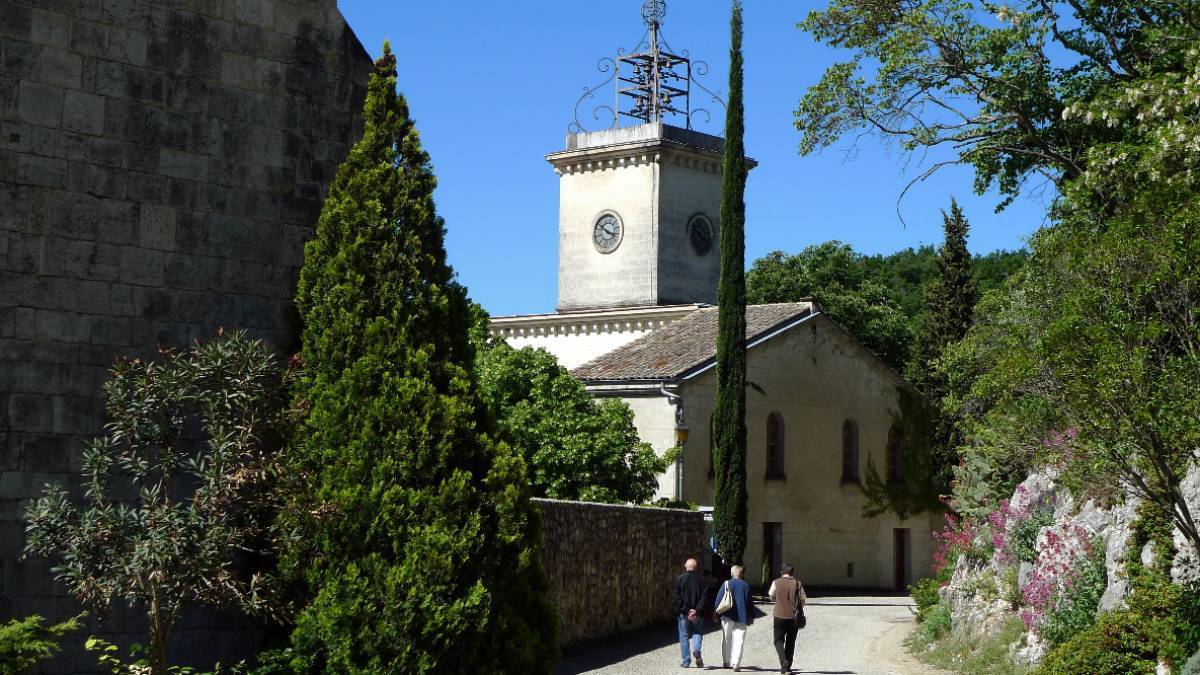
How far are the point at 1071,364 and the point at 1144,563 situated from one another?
4.08 metres

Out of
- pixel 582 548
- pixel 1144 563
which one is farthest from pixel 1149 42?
pixel 582 548

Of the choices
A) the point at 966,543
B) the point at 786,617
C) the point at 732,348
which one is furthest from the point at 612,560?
the point at 732,348

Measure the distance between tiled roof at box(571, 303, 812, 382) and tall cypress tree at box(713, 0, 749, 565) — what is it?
267 centimetres

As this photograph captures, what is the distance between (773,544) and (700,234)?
52.9 feet

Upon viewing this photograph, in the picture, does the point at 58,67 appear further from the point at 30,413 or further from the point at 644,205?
the point at 644,205

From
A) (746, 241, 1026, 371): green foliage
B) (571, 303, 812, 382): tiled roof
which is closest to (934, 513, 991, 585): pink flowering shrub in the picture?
(571, 303, 812, 382): tiled roof

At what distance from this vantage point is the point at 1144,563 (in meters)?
17.1

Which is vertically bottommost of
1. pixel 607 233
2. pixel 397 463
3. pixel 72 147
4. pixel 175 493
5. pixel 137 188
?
pixel 175 493

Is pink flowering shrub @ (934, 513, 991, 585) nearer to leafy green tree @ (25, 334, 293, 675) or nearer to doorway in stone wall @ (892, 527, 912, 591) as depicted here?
leafy green tree @ (25, 334, 293, 675)

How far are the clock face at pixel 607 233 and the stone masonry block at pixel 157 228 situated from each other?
3708 centimetres

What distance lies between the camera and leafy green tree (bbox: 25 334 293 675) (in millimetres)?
10820

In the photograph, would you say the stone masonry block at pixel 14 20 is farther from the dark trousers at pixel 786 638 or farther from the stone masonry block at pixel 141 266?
the dark trousers at pixel 786 638

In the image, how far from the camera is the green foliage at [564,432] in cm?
2889

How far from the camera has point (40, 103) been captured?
11609 millimetres
